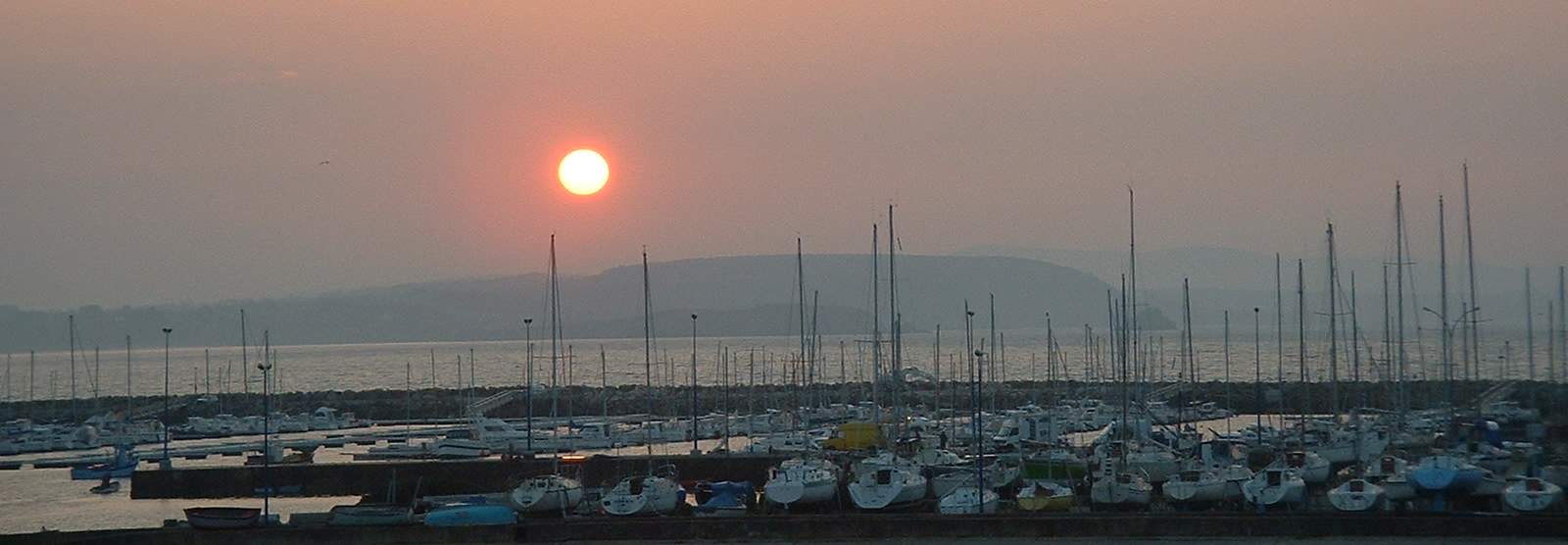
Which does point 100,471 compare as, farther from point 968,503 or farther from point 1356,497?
point 1356,497

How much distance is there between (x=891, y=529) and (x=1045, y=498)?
4276mm

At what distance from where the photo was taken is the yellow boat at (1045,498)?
93.1 ft

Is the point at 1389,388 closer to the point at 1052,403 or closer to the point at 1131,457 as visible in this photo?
the point at 1052,403

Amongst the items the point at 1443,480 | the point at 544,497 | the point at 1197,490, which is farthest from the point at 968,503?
the point at 1443,480

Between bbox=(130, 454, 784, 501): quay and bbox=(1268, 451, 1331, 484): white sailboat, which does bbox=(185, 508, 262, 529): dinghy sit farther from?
bbox=(1268, 451, 1331, 484): white sailboat

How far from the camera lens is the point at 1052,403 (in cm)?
5791

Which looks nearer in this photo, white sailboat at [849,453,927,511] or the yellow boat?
the yellow boat

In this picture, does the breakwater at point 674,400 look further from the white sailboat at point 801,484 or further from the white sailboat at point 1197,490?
the white sailboat at point 1197,490

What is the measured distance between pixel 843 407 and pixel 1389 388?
19.4 m

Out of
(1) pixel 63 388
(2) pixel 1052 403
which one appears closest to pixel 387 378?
(1) pixel 63 388

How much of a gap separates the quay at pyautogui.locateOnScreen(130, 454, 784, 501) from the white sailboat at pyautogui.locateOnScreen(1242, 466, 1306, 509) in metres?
10.8

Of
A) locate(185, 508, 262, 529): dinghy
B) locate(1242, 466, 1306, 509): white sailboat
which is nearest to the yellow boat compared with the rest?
locate(1242, 466, 1306, 509): white sailboat

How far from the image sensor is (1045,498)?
28.5 m

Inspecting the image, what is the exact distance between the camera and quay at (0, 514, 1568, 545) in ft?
80.9
